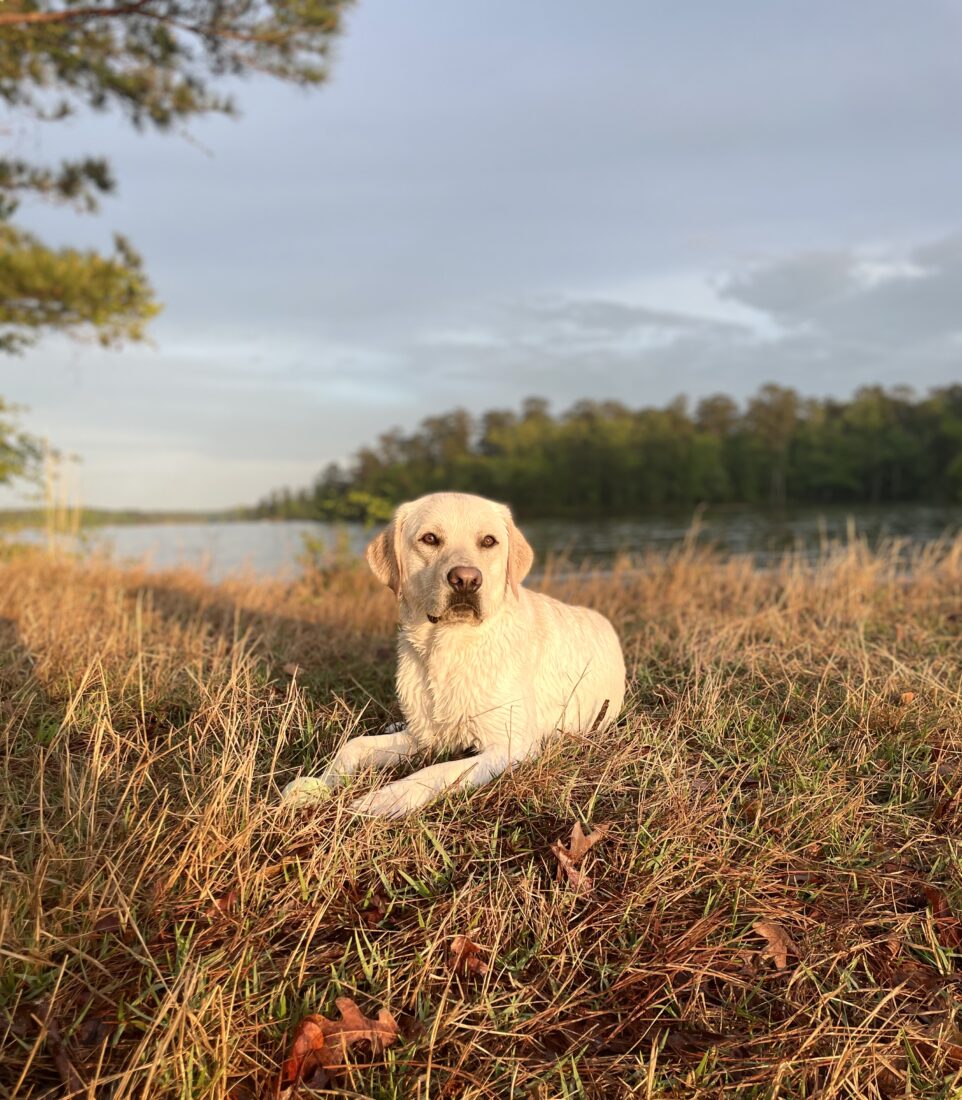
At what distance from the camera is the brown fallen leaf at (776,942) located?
2.35 metres

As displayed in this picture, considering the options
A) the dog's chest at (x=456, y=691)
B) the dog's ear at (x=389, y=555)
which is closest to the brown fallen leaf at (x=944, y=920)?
the dog's chest at (x=456, y=691)

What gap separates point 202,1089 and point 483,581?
208cm

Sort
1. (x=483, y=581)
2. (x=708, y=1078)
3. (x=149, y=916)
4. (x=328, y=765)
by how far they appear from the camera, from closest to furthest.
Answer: (x=708, y=1078) < (x=149, y=916) < (x=328, y=765) < (x=483, y=581)

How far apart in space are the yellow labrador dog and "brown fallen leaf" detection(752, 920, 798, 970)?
119 centimetres

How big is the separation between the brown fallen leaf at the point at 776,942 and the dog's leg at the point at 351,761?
161 cm

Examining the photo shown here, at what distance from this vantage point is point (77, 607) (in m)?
6.41

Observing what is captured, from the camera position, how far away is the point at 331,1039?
1.92 meters

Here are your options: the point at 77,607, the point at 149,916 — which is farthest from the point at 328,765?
the point at 77,607

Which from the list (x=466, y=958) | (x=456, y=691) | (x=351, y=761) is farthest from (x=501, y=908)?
(x=456, y=691)

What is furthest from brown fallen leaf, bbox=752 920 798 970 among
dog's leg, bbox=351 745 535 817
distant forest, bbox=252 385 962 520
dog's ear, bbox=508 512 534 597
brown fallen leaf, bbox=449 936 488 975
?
distant forest, bbox=252 385 962 520

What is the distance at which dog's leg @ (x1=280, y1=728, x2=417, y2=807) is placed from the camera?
2.87 m

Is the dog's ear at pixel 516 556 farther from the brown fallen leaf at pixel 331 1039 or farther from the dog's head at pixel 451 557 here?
the brown fallen leaf at pixel 331 1039

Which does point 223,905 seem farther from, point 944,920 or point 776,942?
point 944,920

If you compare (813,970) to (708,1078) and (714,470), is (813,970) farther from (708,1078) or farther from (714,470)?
(714,470)
